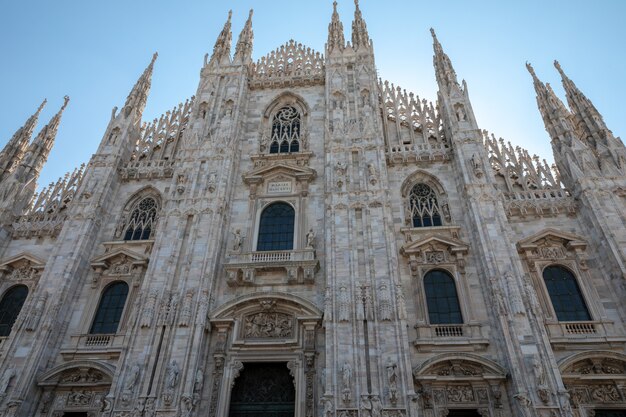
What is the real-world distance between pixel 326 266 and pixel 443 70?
12.4 meters

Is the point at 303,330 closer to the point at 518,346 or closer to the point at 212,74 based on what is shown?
the point at 518,346

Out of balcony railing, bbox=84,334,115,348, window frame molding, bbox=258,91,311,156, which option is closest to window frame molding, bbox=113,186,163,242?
balcony railing, bbox=84,334,115,348

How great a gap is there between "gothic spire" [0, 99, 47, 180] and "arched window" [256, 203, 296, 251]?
13.5 meters

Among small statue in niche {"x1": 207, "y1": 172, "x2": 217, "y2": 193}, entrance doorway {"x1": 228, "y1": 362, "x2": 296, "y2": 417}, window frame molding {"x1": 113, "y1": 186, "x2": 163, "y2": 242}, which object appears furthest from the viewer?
window frame molding {"x1": 113, "y1": 186, "x2": 163, "y2": 242}

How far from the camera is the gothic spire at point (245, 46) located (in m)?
23.2

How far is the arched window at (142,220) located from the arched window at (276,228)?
198 inches

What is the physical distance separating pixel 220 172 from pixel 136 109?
7.86 meters

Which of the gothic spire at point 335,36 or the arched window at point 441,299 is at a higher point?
the gothic spire at point 335,36

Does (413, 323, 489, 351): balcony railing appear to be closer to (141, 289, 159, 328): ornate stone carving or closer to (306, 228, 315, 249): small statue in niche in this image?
(306, 228, 315, 249): small statue in niche

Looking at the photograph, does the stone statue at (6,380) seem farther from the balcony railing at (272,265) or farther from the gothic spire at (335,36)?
the gothic spire at (335,36)

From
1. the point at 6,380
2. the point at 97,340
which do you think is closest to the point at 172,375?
the point at 97,340

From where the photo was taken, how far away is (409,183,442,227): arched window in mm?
17125

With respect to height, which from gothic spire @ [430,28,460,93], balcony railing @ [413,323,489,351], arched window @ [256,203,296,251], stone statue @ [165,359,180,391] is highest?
gothic spire @ [430,28,460,93]

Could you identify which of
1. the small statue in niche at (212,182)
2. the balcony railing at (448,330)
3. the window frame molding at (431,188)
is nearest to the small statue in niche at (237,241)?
the small statue in niche at (212,182)
